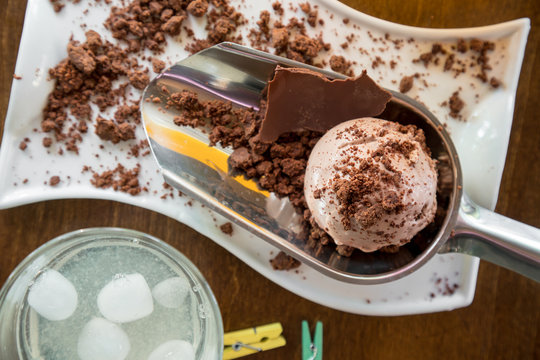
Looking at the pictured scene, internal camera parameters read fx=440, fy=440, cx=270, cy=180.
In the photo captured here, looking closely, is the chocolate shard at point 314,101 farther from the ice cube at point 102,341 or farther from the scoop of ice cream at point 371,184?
the ice cube at point 102,341

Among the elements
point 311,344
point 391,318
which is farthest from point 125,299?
point 391,318

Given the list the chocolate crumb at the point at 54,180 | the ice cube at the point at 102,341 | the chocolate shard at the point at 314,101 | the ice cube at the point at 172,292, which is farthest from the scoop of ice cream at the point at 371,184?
the chocolate crumb at the point at 54,180

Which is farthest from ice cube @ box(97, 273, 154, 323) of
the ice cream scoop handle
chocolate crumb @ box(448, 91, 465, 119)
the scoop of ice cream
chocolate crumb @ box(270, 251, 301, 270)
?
chocolate crumb @ box(448, 91, 465, 119)

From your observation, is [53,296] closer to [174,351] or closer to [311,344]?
[174,351]

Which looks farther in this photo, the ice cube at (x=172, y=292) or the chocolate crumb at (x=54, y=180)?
the chocolate crumb at (x=54, y=180)

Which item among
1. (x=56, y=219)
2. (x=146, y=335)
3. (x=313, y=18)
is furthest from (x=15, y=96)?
(x=313, y=18)

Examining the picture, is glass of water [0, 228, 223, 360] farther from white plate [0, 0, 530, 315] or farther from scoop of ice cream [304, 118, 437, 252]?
scoop of ice cream [304, 118, 437, 252]
